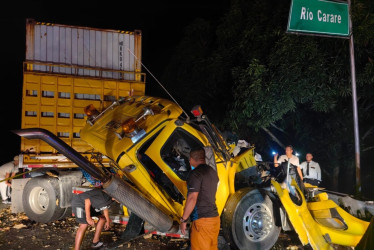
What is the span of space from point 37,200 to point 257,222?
454cm

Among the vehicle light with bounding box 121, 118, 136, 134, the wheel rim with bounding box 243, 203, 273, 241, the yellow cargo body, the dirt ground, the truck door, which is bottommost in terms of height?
the dirt ground

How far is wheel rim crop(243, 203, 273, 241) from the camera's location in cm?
577

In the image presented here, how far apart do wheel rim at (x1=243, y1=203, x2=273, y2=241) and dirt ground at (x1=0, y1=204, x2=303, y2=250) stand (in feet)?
2.16

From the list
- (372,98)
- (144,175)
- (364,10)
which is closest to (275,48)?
(364,10)

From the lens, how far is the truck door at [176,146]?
5.35 m

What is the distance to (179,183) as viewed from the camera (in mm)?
5402

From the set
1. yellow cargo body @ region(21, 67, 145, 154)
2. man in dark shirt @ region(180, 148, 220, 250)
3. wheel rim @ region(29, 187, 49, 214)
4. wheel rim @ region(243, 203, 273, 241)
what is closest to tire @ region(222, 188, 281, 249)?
wheel rim @ region(243, 203, 273, 241)

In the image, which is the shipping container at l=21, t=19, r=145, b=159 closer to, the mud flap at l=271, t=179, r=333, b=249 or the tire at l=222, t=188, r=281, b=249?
the tire at l=222, t=188, r=281, b=249

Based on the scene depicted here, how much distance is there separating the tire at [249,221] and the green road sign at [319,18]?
132 inches

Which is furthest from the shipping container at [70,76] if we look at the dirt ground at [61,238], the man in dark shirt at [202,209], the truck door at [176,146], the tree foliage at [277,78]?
the man in dark shirt at [202,209]

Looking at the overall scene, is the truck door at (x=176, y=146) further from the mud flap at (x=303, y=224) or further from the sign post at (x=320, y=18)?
the sign post at (x=320, y=18)

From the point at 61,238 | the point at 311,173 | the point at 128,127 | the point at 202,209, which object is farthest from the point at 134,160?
the point at 311,173

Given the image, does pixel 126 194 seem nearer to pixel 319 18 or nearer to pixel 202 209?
pixel 202 209

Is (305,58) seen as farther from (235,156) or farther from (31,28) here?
(31,28)
